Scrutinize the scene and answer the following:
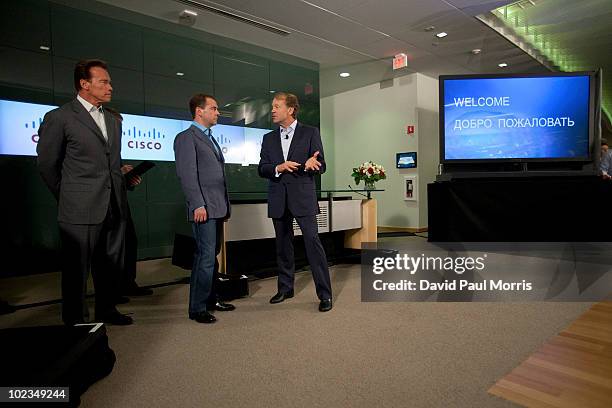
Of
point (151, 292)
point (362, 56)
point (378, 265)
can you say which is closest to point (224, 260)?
point (151, 292)

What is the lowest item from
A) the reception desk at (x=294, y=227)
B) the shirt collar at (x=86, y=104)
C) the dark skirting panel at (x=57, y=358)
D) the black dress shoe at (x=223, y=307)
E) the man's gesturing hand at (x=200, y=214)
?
the black dress shoe at (x=223, y=307)

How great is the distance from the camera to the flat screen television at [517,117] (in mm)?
1516

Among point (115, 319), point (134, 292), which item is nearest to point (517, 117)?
point (115, 319)

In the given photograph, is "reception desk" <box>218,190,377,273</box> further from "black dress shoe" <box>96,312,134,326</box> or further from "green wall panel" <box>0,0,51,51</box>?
"green wall panel" <box>0,0,51,51</box>

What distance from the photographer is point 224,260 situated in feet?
11.2

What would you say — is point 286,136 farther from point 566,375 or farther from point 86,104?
point 566,375

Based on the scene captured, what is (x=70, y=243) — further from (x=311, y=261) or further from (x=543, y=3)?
(x=543, y=3)

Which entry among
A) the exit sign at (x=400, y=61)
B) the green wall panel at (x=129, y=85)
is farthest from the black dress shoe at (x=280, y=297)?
the exit sign at (x=400, y=61)

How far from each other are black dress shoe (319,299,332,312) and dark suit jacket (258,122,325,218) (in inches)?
23.8

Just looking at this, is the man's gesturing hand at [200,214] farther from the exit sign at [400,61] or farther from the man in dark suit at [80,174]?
the exit sign at [400,61]

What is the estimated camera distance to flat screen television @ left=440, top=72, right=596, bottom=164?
1.52 metres

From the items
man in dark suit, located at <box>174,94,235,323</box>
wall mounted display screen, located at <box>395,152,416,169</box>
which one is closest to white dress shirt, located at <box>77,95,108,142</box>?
man in dark suit, located at <box>174,94,235,323</box>

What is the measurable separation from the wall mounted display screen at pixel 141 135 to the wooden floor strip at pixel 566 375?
15.6 feet

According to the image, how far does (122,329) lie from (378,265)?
2.18 m
